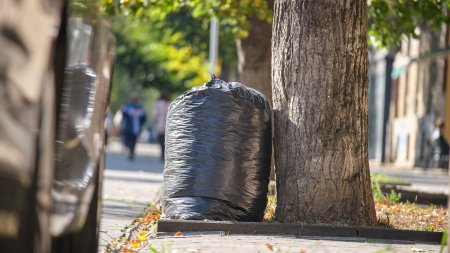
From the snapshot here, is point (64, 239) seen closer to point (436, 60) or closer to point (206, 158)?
→ point (206, 158)

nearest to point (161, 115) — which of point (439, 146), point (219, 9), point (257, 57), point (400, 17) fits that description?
point (439, 146)

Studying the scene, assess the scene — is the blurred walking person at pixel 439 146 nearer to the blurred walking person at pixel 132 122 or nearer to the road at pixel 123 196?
the blurred walking person at pixel 132 122

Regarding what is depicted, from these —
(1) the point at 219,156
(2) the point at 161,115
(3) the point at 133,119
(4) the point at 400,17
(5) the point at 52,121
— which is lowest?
(1) the point at 219,156

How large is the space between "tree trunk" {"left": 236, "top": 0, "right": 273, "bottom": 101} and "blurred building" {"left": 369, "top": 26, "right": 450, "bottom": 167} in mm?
15364

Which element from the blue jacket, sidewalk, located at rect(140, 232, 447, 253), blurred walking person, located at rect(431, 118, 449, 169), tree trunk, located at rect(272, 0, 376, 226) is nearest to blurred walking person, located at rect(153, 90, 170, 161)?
the blue jacket

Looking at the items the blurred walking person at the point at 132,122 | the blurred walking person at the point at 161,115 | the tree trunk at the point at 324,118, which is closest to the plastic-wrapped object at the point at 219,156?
the tree trunk at the point at 324,118

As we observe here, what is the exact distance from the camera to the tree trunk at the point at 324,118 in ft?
30.7

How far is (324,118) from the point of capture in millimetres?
9414

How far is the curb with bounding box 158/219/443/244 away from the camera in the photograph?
8828 millimetres

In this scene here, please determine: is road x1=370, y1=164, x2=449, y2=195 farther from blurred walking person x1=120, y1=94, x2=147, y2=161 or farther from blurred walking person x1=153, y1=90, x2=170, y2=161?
blurred walking person x1=120, y1=94, x2=147, y2=161

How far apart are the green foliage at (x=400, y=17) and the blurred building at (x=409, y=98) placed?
15282 millimetres

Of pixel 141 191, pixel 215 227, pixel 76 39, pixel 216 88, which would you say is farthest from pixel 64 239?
pixel 141 191

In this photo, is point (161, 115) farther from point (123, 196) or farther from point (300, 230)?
point (300, 230)

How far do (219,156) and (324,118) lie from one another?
920mm
